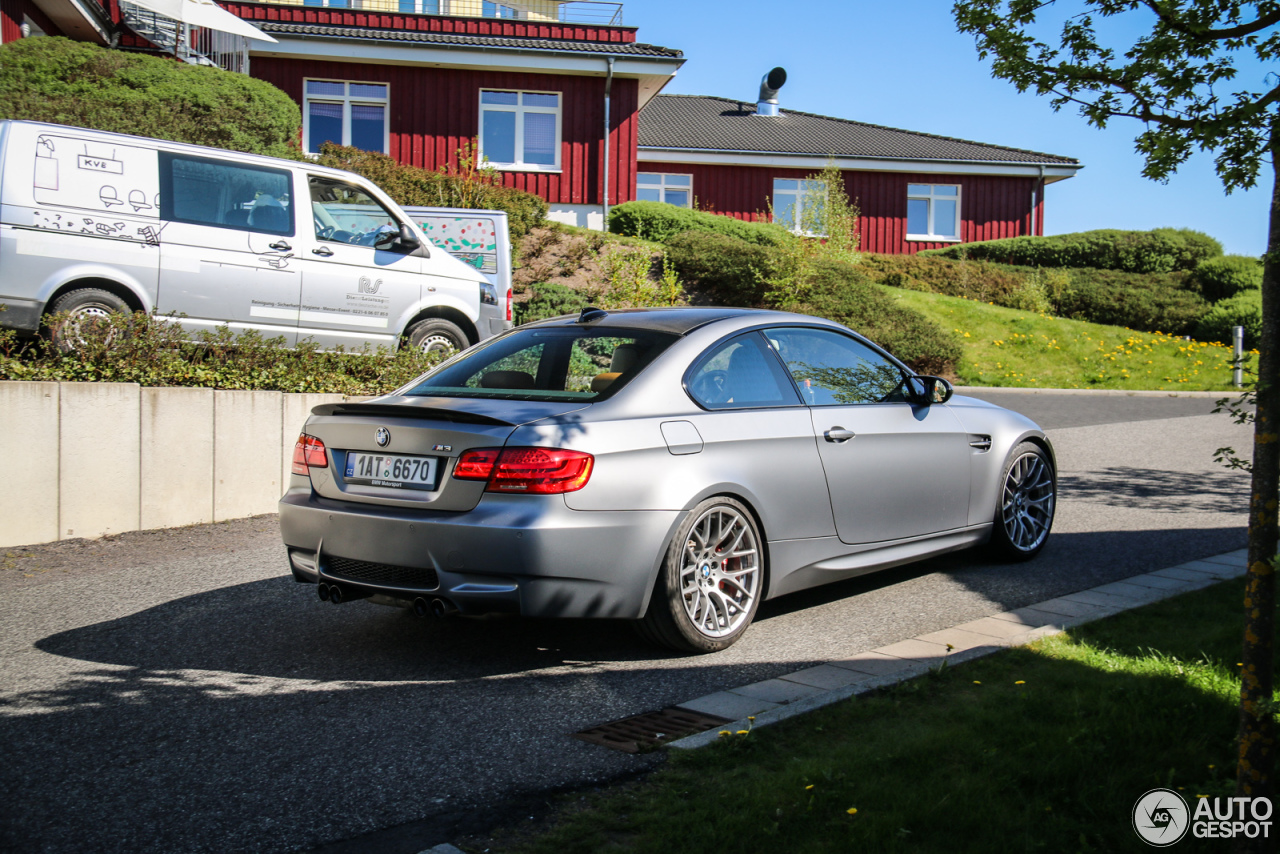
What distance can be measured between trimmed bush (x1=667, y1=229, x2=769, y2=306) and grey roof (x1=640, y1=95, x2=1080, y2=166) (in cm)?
1237

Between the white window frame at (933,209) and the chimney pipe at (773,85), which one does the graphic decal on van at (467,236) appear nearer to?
the white window frame at (933,209)

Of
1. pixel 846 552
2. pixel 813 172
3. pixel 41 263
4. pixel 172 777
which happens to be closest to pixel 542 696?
pixel 172 777

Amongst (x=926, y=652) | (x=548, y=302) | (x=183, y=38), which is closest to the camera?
(x=926, y=652)

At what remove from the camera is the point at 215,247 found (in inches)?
364

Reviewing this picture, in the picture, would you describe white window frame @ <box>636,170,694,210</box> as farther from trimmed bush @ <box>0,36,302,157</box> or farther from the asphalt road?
the asphalt road

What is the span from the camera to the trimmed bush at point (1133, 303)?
2506 cm

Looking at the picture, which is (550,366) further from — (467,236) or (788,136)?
(788,136)

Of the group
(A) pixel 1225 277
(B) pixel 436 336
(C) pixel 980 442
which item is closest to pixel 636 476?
(C) pixel 980 442

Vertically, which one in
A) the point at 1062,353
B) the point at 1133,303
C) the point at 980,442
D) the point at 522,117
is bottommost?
the point at 980,442

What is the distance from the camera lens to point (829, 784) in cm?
330

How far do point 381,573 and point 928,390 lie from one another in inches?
133

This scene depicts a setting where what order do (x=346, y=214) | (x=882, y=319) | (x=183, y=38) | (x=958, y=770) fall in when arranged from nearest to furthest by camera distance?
1. (x=958, y=770)
2. (x=346, y=214)
3. (x=882, y=319)
4. (x=183, y=38)

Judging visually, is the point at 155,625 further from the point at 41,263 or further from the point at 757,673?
the point at 41,263

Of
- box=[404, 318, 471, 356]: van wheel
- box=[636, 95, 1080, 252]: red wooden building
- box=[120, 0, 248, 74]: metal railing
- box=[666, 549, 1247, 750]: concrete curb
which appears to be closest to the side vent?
box=[666, 549, 1247, 750]: concrete curb
